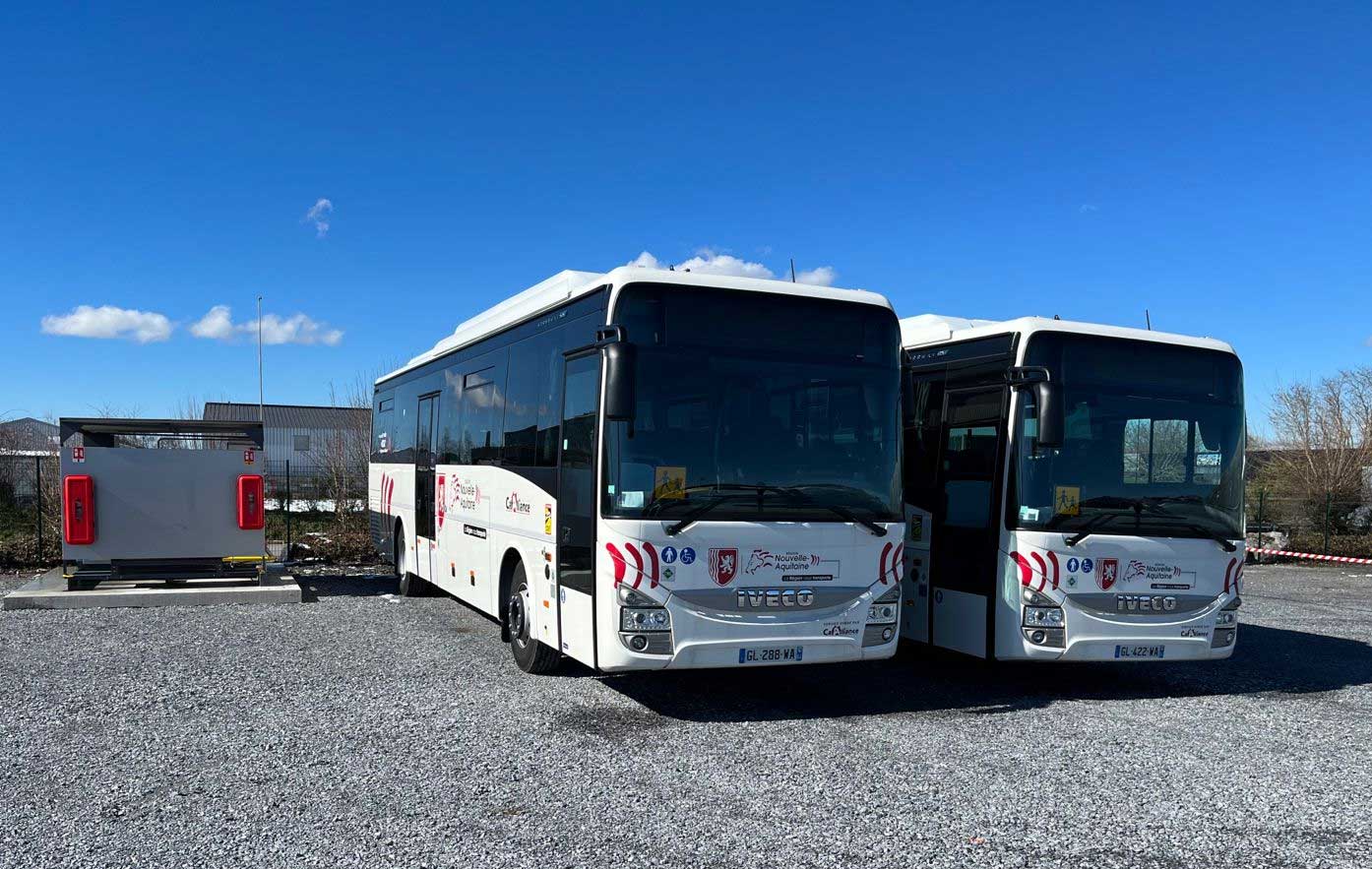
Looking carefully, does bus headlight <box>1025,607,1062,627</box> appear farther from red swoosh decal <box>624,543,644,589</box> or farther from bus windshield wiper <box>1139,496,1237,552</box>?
red swoosh decal <box>624,543,644,589</box>

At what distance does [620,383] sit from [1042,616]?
12.3ft

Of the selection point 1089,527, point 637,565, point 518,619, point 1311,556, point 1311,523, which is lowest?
point 1311,556

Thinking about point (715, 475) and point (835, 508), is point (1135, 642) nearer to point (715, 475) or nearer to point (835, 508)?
point (835, 508)

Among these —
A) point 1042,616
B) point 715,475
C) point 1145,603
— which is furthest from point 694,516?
point 1145,603

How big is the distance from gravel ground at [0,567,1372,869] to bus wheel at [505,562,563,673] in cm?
16

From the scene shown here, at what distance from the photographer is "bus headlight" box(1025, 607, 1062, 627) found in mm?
8156

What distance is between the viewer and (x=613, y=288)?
7.42 m

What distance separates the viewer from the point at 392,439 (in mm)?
14570

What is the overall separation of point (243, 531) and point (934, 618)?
8844 millimetres

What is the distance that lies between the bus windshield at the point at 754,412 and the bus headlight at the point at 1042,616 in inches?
52.3

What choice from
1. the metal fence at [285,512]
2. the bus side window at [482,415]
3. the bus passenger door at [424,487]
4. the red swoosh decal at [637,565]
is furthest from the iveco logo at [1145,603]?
the metal fence at [285,512]

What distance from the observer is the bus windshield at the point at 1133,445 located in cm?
823

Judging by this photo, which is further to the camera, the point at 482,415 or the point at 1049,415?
the point at 482,415

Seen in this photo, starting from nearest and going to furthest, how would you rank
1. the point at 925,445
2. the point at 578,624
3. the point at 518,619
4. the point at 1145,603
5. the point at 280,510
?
the point at 578,624 < the point at 1145,603 < the point at 518,619 < the point at 925,445 < the point at 280,510
